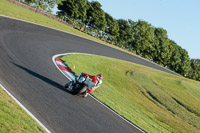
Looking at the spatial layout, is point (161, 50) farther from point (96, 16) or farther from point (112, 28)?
point (96, 16)

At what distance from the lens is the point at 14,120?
544 centimetres

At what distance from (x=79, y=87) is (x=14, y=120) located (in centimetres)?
506

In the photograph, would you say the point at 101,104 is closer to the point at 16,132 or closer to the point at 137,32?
the point at 16,132

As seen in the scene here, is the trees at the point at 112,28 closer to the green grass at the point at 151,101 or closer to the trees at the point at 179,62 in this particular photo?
the trees at the point at 179,62

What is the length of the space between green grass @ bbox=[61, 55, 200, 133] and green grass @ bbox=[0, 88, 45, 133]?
239 inches

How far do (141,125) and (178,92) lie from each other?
38.5 ft

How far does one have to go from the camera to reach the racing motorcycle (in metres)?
10.3

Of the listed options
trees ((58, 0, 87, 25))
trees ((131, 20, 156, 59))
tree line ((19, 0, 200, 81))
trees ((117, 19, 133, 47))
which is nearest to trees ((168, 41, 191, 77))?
tree line ((19, 0, 200, 81))

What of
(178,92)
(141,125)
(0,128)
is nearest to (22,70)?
(0,128)

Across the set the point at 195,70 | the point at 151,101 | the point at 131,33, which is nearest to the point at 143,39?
the point at 131,33

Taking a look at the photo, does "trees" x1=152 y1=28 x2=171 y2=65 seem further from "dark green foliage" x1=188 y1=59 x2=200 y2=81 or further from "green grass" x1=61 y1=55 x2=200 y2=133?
"green grass" x1=61 y1=55 x2=200 y2=133

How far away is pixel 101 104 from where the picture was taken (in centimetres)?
1101

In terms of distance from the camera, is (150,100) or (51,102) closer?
(51,102)

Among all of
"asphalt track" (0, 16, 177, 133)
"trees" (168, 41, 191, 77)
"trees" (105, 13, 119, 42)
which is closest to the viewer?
"asphalt track" (0, 16, 177, 133)
